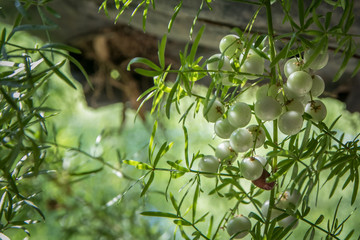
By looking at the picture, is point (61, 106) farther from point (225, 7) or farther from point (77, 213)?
Answer: point (225, 7)

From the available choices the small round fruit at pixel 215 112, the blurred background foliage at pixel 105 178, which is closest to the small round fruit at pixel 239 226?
the small round fruit at pixel 215 112

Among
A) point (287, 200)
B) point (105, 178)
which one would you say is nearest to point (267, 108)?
point (287, 200)

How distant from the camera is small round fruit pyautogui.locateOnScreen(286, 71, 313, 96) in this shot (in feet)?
1.39

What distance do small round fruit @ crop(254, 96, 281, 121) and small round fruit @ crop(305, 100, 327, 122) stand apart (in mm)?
52

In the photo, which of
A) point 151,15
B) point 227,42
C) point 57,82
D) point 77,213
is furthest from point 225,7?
point 57,82

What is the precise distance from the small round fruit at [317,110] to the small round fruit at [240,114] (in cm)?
7

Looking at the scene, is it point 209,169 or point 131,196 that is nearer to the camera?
point 209,169

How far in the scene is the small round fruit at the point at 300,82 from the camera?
1.39 feet

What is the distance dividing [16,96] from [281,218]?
0.29m

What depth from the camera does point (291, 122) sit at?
435 millimetres

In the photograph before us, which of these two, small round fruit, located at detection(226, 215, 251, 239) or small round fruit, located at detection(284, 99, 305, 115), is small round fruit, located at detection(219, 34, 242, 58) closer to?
small round fruit, located at detection(284, 99, 305, 115)

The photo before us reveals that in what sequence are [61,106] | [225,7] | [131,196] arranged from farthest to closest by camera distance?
[61,106] < [131,196] < [225,7]

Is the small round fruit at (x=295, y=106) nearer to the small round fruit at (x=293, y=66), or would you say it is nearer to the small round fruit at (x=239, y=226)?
the small round fruit at (x=293, y=66)

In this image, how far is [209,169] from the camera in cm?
50
